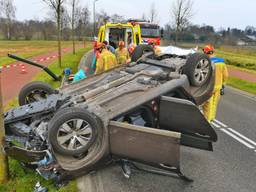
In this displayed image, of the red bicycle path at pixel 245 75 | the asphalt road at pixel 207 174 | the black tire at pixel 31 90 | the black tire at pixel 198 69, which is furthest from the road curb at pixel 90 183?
the red bicycle path at pixel 245 75

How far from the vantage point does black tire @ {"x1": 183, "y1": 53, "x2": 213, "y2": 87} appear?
5.36 m

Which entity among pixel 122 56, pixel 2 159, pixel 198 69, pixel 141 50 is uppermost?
pixel 141 50

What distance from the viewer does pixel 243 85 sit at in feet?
44.1

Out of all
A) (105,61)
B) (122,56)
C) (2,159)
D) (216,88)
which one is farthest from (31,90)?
(122,56)

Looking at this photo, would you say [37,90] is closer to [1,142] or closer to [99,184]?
[1,142]

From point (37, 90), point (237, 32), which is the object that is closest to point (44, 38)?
point (237, 32)

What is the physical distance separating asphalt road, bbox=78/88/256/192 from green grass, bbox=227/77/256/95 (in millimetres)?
6577

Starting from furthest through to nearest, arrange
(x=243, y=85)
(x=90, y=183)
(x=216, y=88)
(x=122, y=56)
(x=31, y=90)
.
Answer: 1. (x=243, y=85)
2. (x=122, y=56)
3. (x=216, y=88)
4. (x=31, y=90)
5. (x=90, y=183)

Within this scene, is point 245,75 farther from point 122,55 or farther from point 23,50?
point 23,50

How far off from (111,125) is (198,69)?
236 cm

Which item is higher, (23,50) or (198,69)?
(198,69)

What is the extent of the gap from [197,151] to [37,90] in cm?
324

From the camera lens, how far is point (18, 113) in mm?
4629

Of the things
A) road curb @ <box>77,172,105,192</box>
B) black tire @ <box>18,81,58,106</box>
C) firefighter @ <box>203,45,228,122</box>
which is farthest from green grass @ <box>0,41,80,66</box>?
road curb @ <box>77,172,105,192</box>
